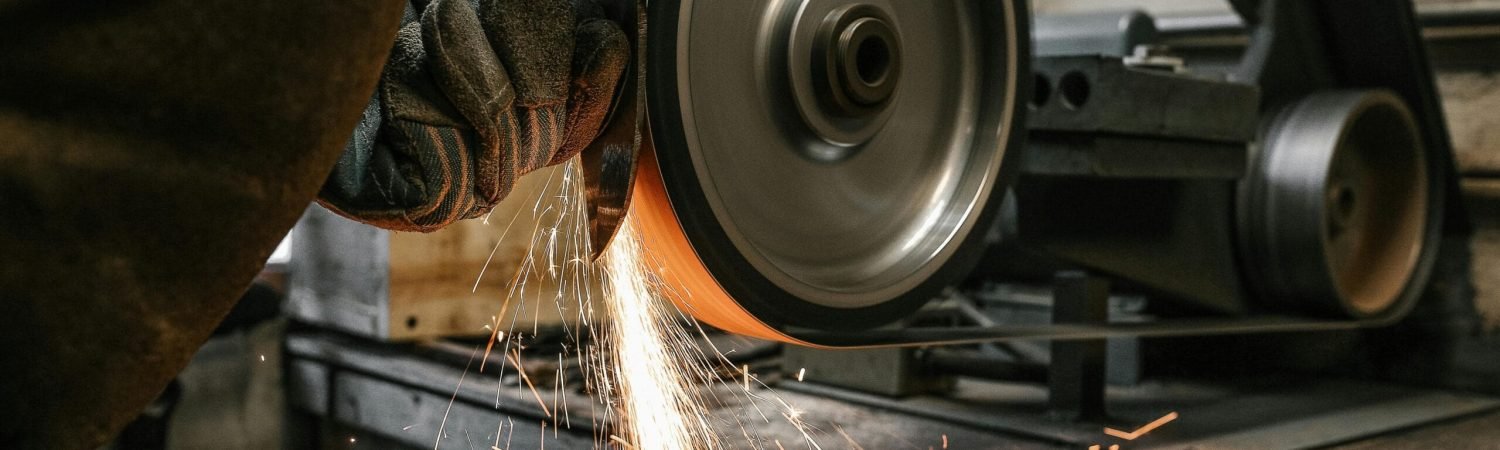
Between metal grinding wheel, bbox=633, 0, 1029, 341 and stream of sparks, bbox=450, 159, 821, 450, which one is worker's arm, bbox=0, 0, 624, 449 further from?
stream of sparks, bbox=450, 159, 821, 450

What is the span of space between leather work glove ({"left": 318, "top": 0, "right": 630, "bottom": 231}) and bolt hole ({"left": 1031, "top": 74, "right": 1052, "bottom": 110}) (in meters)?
1.15

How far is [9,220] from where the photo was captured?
855mm

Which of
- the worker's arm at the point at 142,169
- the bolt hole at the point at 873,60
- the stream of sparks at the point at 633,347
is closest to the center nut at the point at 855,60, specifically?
the bolt hole at the point at 873,60

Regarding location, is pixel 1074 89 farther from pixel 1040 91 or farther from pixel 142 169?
pixel 142 169

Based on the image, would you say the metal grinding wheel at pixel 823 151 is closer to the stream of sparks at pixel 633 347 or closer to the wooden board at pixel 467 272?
the stream of sparks at pixel 633 347

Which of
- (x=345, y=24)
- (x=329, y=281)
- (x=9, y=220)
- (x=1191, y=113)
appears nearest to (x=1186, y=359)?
(x=1191, y=113)

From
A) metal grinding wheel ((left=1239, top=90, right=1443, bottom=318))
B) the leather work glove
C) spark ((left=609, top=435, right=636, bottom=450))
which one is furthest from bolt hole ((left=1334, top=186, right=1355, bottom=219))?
the leather work glove

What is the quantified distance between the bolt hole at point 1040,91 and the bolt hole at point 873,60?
0.68 m

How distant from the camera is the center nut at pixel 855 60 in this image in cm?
172

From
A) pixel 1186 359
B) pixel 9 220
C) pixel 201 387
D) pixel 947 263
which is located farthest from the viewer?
pixel 1186 359

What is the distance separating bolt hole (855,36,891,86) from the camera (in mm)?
1755

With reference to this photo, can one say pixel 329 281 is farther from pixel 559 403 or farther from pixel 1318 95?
pixel 1318 95

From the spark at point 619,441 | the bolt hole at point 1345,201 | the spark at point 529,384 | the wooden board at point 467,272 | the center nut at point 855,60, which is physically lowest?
the spark at point 619,441

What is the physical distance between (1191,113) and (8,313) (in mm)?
2187
